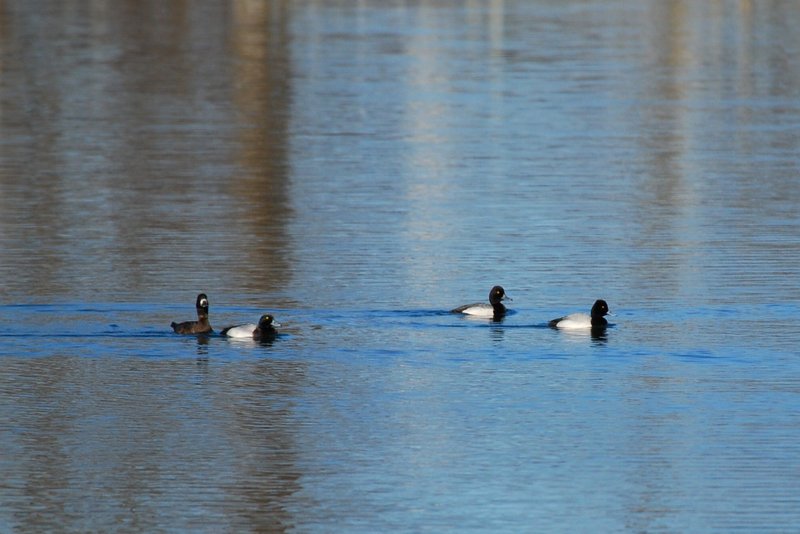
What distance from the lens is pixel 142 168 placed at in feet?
101

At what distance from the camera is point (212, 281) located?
67.7ft

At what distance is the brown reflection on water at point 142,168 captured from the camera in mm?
21422

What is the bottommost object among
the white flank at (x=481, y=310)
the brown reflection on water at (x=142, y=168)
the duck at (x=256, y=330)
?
Result: the duck at (x=256, y=330)

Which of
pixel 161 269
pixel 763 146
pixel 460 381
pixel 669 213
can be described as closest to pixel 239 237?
pixel 161 269

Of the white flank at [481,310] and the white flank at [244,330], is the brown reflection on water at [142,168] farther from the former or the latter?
the white flank at [481,310]

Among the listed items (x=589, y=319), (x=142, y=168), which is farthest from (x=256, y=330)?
(x=142, y=168)

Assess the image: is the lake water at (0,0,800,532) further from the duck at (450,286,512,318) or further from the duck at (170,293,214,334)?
the duck at (170,293,214,334)

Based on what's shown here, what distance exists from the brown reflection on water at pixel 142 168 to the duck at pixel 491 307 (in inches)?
105

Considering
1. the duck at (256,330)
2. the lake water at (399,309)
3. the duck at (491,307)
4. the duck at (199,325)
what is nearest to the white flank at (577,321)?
the lake water at (399,309)

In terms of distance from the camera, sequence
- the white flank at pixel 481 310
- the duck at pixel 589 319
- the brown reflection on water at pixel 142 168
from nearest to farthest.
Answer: the duck at pixel 589 319
the white flank at pixel 481 310
the brown reflection on water at pixel 142 168

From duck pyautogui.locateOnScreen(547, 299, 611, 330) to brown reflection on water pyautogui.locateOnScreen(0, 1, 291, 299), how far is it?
3775 millimetres

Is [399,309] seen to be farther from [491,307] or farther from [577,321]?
[577,321]

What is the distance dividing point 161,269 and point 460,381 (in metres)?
6.20

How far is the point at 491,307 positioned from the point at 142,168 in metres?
13.5
